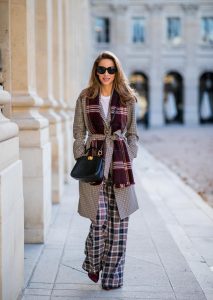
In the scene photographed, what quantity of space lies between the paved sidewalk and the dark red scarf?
1011 mm

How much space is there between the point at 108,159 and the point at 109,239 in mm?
730

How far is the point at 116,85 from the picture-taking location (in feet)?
14.4

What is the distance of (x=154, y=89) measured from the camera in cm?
4322

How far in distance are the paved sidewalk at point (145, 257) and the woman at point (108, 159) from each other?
284 mm

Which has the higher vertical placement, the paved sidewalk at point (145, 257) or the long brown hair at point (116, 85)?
the long brown hair at point (116, 85)

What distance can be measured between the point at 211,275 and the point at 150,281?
684 millimetres

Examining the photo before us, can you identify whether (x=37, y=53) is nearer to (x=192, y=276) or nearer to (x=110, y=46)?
(x=192, y=276)

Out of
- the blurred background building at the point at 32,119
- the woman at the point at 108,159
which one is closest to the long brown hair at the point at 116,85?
the woman at the point at 108,159

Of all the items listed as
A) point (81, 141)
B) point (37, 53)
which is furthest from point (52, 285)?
point (37, 53)

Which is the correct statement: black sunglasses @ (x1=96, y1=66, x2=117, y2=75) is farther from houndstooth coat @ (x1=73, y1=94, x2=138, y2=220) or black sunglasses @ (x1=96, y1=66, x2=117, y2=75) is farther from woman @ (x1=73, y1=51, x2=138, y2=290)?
houndstooth coat @ (x1=73, y1=94, x2=138, y2=220)

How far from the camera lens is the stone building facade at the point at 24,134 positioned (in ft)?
12.0

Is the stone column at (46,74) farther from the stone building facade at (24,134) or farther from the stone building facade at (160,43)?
the stone building facade at (160,43)

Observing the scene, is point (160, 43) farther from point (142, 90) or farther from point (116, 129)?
point (116, 129)

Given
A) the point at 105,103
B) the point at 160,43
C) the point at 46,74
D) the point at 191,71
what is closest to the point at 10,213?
the point at 105,103
